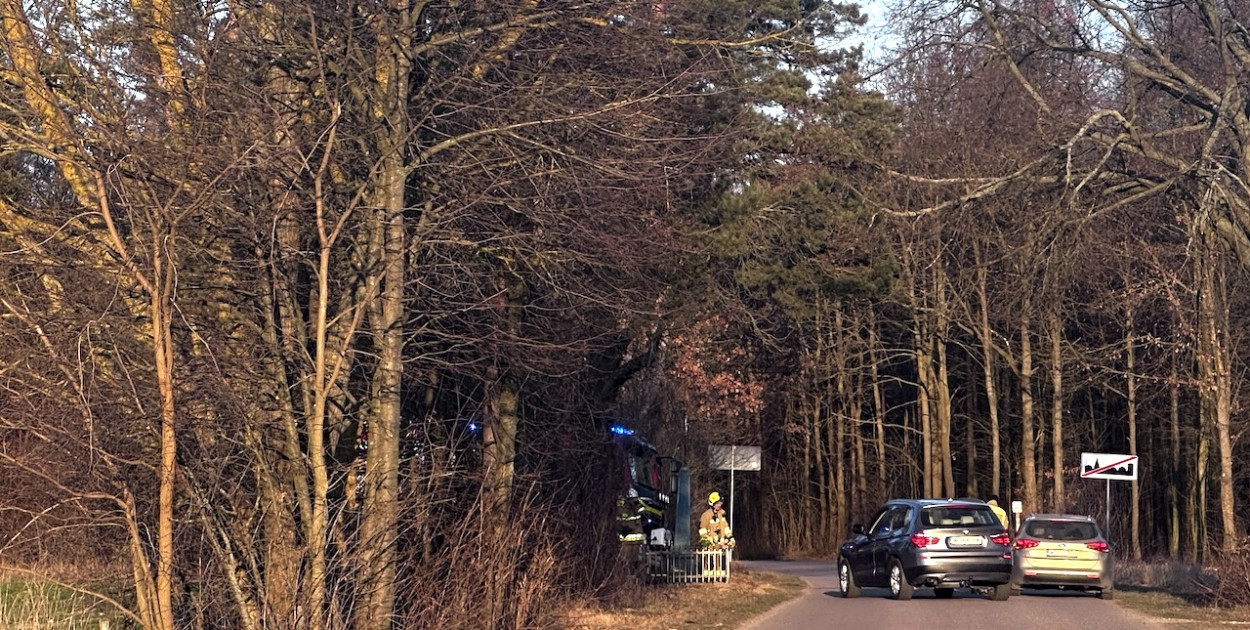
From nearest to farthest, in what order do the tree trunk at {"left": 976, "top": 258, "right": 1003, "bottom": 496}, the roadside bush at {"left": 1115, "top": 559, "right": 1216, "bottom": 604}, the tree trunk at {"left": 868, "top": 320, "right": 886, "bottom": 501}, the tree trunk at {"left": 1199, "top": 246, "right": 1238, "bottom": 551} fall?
1. the roadside bush at {"left": 1115, "top": 559, "right": 1216, "bottom": 604}
2. the tree trunk at {"left": 1199, "top": 246, "right": 1238, "bottom": 551}
3. the tree trunk at {"left": 976, "top": 258, "right": 1003, "bottom": 496}
4. the tree trunk at {"left": 868, "top": 320, "right": 886, "bottom": 501}

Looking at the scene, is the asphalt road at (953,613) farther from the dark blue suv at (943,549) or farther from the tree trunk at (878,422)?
the tree trunk at (878,422)

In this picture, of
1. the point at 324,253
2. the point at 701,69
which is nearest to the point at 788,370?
the point at 701,69

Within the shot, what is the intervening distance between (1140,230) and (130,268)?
29283mm

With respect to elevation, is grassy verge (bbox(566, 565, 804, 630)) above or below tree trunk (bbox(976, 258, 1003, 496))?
below

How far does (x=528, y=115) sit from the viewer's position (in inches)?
499

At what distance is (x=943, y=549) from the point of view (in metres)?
24.6

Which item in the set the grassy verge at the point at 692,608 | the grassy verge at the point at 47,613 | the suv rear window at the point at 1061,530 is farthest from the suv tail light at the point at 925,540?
the grassy verge at the point at 47,613

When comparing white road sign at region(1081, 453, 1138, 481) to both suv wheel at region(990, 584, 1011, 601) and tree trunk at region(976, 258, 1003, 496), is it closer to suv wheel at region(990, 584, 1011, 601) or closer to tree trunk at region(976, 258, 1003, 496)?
tree trunk at region(976, 258, 1003, 496)

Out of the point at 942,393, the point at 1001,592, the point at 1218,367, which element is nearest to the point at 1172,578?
the point at 1218,367

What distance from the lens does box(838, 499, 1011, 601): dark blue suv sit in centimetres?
2458

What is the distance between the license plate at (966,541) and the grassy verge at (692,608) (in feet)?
9.19

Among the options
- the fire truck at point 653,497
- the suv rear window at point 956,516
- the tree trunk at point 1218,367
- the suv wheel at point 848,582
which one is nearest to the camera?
the suv rear window at point 956,516

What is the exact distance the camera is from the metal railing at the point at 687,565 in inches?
1029

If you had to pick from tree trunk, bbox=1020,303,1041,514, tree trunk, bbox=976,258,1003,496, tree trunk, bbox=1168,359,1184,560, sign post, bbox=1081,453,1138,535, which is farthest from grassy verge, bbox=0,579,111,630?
tree trunk, bbox=1168,359,1184,560
